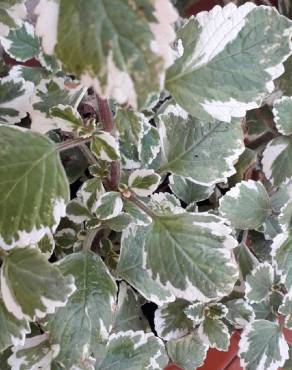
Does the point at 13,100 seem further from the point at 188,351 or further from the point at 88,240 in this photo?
the point at 188,351

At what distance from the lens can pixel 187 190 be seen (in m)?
0.87

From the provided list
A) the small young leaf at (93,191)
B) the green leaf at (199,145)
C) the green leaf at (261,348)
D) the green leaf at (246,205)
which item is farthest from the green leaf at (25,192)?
the green leaf at (261,348)

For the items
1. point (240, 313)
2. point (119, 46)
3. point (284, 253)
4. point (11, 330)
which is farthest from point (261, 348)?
point (119, 46)

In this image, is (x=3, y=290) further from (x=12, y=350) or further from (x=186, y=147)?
(x=186, y=147)

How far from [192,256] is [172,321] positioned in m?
0.24

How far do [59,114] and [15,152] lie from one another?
0.06m

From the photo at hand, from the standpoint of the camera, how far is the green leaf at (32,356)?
71 cm

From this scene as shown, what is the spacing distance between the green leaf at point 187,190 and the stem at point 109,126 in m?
0.19

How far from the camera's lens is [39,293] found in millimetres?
579

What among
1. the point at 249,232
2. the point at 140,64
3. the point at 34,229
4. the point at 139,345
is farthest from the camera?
the point at 249,232

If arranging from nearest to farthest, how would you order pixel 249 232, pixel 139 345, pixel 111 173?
pixel 111 173 → pixel 139 345 → pixel 249 232

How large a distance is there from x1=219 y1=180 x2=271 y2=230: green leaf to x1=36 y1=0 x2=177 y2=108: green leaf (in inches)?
17.3

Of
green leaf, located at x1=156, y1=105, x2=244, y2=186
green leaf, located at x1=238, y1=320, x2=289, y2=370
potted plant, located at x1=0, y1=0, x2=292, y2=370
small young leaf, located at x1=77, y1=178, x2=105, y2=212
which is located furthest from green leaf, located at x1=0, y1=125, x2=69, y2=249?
green leaf, located at x1=238, y1=320, x2=289, y2=370

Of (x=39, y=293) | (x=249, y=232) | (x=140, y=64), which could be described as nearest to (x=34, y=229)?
(x=39, y=293)
